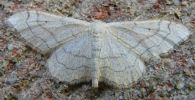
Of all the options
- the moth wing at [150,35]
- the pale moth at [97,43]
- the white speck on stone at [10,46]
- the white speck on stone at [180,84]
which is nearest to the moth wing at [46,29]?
the pale moth at [97,43]

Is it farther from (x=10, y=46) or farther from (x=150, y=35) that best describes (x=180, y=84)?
(x=10, y=46)

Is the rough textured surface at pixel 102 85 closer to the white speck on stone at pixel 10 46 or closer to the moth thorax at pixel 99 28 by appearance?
the white speck on stone at pixel 10 46

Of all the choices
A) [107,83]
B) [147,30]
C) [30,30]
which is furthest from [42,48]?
[147,30]

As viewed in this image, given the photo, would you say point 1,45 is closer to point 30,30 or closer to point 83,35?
point 30,30

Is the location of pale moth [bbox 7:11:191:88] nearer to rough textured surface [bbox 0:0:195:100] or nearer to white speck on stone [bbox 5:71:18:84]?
rough textured surface [bbox 0:0:195:100]

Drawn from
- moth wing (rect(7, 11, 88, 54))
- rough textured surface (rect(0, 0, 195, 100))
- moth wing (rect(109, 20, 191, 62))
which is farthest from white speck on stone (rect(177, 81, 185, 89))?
moth wing (rect(7, 11, 88, 54))

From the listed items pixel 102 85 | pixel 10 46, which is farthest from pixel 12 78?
pixel 102 85
